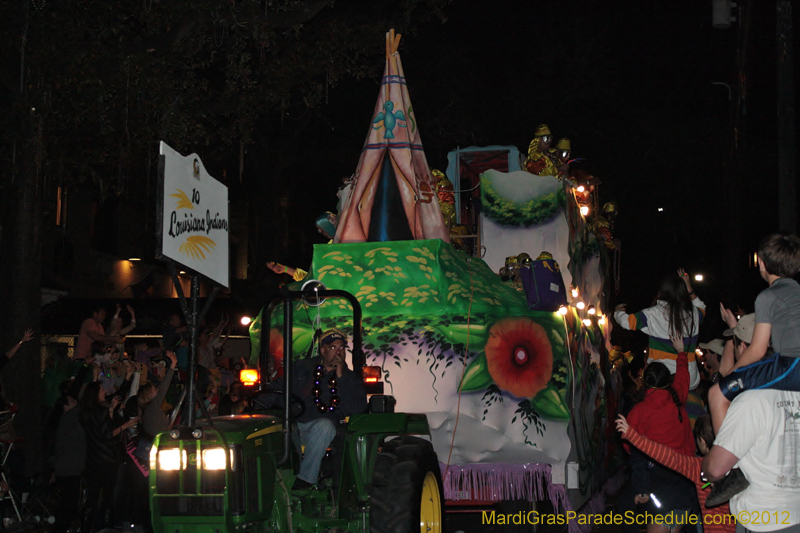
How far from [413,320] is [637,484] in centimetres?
283

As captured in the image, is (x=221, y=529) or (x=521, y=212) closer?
(x=221, y=529)

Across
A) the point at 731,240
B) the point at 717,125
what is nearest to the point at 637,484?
the point at 731,240

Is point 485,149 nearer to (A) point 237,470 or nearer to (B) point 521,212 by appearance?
(B) point 521,212

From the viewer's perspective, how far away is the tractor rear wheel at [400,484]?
5.55 metres

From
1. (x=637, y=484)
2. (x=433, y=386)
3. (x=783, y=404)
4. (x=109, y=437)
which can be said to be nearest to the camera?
(x=783, y=404)

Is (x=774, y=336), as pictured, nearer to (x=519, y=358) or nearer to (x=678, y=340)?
(x=678, y=340)

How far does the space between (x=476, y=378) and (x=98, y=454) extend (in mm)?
4109

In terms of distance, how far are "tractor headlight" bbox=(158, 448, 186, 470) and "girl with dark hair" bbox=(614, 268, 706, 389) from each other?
401 cm

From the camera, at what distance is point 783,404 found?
3598 millimetres

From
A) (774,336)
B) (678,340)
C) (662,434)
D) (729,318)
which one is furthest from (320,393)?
(774,336)

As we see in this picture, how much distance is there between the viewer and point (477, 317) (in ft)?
27.5

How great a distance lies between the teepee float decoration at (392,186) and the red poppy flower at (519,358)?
178cm

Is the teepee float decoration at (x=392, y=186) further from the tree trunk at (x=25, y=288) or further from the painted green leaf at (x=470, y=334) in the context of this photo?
the tree trunk at (x=25, y=288)

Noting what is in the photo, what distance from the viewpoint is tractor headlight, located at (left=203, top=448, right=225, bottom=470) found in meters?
5.28
